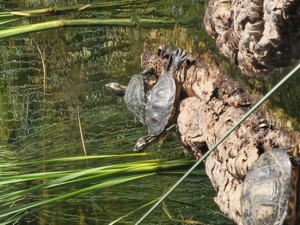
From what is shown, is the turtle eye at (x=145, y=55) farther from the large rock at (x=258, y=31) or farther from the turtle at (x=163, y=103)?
the large rock at (x=258, y=31)

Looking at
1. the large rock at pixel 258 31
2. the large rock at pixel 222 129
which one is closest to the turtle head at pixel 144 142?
the large rock at pixel 222 129

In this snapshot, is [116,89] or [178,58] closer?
[178,58]

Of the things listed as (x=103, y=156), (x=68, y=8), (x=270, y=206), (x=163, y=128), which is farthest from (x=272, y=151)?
(x=68, y=8)

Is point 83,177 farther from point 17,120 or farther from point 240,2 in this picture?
point 17,120

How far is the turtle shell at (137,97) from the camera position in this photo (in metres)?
1.60

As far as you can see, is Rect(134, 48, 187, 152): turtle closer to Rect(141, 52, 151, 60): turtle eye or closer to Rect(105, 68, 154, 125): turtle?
Rect(105, 68, 154, 125): turtle

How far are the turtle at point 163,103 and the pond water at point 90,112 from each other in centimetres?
6

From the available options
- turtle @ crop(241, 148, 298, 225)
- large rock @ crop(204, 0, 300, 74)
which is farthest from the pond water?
turtle @ crop(241, 148, 298, 225)

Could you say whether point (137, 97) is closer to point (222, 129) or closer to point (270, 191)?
point (222, 129)

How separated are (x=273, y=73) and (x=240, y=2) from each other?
0.45 ft

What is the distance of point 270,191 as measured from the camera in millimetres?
1052

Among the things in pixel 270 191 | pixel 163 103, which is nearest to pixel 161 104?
pixel 163 103

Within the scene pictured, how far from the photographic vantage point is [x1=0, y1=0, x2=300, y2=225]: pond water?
1.66 m

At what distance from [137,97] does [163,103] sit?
0.15m
